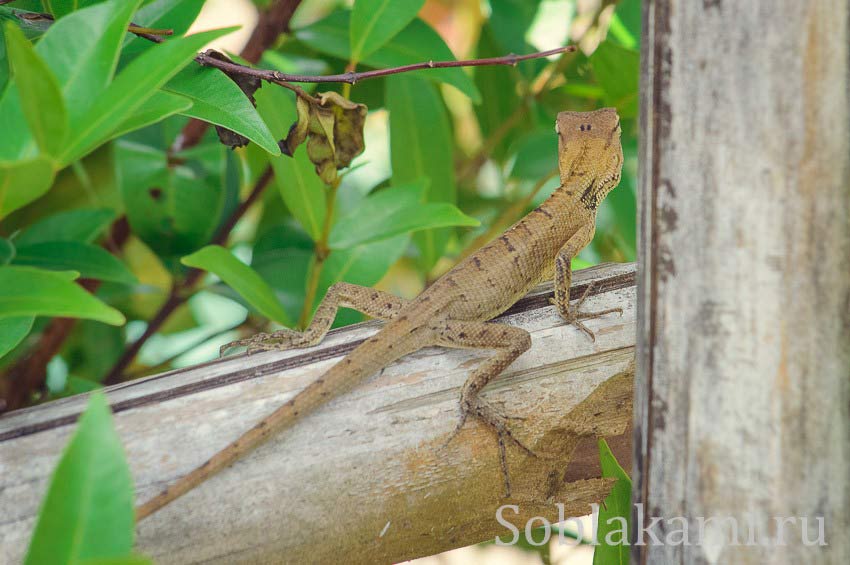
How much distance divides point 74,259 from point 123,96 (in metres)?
1.21

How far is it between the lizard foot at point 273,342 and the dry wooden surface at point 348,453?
109 mm

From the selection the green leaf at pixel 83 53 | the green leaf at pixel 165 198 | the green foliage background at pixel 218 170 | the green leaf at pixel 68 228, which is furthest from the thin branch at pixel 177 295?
the green leaf at pixel 83 53

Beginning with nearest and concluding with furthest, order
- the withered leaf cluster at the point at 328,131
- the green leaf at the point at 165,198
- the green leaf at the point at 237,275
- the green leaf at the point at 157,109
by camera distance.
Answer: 1. the green leaf at the point at 157,109
2. the withered leaf cluster at the point at 328,131
3. the green leaf at the point at 237,275
4. the green leaf at the point at 165,198

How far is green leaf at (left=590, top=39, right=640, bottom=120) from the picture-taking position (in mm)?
2471

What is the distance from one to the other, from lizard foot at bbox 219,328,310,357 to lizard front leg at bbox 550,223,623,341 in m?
0.70

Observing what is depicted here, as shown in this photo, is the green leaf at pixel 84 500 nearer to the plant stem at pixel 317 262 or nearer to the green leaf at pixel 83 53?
the green leaf at pixel 83 53

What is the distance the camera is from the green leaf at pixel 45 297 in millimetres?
1229

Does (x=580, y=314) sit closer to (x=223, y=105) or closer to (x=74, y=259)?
(x=223, y=105)

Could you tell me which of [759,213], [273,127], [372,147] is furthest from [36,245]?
[372,147]

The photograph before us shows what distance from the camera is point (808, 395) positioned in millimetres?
Result: 1223

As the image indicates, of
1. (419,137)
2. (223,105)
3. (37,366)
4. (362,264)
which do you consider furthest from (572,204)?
(37,366)

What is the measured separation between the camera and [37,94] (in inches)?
45.5

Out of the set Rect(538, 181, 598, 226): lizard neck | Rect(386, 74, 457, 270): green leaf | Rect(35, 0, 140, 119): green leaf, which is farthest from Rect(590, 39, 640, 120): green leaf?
Rect(35, 0, 140, 119): green leaf

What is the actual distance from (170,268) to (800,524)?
2.26 meters
